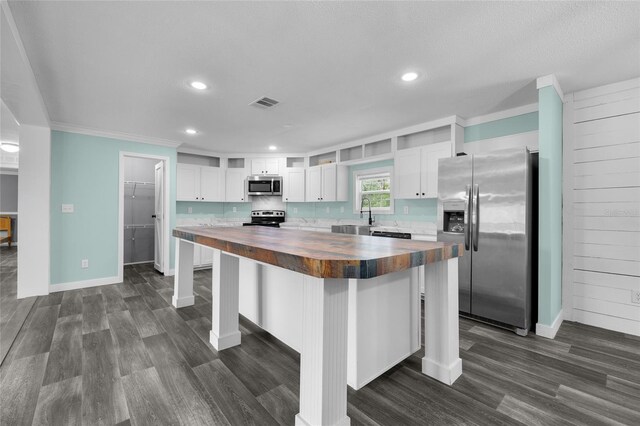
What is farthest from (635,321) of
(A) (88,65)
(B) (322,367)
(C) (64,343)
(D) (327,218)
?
(A) (88,65)

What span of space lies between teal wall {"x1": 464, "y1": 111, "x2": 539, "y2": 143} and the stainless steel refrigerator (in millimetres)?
821

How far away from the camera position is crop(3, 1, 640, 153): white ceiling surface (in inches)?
72.7

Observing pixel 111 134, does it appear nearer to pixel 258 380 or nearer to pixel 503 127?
pixel 258 380

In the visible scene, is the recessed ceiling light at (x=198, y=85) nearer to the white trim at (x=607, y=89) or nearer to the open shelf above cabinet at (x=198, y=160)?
the open shelf above cabinet at (x=198, y=160)

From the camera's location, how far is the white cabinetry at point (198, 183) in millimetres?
5680

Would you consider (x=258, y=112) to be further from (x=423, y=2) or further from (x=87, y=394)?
(x=87, y=394)

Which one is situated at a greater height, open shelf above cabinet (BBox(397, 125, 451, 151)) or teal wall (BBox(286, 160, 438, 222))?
open shelf above cabinet (BBox(397, 125, 451, 151))

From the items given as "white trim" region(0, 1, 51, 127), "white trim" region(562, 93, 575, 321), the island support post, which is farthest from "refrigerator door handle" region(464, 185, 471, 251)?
"white trim" region(0, 1, 51, 127)

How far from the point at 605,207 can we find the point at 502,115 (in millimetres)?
1474

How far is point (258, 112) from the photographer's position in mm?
3678

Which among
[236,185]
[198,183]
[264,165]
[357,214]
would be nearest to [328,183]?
[357,214]

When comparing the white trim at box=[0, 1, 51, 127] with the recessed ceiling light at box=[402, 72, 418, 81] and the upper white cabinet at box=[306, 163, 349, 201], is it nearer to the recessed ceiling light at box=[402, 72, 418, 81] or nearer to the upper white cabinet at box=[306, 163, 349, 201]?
the recessed ceiling light at box=[402, 72, 418, 81]

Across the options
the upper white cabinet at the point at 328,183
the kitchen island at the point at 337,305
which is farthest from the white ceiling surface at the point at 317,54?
the upper white cabinet at the point at 328,183

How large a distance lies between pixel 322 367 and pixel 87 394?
62.5 inches
